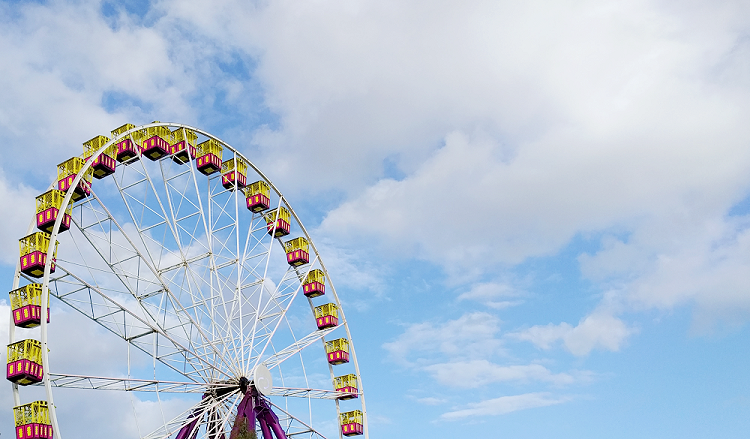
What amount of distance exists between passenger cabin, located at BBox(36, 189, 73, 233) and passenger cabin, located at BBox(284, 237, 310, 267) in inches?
543

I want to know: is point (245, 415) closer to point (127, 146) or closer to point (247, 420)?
point (247, 420)

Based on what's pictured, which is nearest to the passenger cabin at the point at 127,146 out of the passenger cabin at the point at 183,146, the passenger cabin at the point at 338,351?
the passenger cabin at the point at 183,146

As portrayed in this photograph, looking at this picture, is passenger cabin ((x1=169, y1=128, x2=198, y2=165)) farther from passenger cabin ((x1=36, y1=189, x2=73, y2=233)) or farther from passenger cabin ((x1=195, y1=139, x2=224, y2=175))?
passenger cabin ((x1=36, y1=189, x2=73, y2=233))

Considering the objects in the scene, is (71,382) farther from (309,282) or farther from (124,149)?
(309,282)

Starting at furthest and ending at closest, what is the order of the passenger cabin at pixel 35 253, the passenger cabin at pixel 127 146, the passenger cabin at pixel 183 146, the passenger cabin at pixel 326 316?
the passenger cabin at pixel 326 316 < the passenger cabin at pixel 183 146 < the passenger cabin at pixel 127 146 < the passenger cabin at pixel 35 253

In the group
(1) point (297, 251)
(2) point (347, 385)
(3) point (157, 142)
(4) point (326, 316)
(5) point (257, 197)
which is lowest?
(2) point (347, 385)

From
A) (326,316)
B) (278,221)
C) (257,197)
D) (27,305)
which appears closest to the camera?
(27,305)

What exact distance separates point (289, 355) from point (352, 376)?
572 centimetres

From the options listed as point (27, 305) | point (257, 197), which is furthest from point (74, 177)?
point (257, 197)

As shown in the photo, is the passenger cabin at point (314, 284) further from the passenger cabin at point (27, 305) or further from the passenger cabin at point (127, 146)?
the passenger cabin at point (27, 305)

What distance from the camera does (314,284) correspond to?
46.6m

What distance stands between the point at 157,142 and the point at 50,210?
6.95 m

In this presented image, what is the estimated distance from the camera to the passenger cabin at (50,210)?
34.5 m

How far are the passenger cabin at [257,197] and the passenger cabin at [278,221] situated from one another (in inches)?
19.5
